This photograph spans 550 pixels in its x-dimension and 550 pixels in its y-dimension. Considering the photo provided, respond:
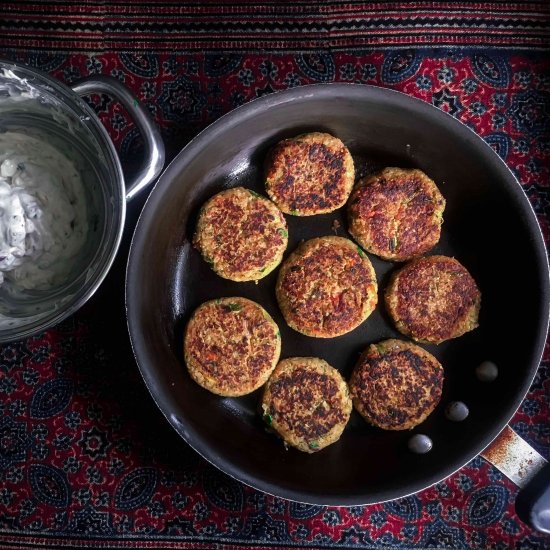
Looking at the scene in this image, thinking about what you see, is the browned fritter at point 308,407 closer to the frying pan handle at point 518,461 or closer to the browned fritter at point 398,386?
the browned fritter at point 398,386

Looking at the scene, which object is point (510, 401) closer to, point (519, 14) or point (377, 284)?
point (377, 284)

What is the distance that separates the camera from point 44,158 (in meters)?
1.83

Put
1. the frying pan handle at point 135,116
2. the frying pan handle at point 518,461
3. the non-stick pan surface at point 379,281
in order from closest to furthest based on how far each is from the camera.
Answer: the frying pan handle at point 135,116
the non-stick pan surface at point 379,281
the frying pan handle at point 518,461

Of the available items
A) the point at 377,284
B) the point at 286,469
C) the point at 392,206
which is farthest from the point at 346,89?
the point at 286,469

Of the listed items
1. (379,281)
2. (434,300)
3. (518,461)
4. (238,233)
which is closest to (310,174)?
(238,233)

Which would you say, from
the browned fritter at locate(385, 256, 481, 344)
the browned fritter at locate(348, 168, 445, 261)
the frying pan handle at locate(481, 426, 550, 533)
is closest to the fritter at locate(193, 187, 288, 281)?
the browned fritter at locate(348, 168, 445, 261)

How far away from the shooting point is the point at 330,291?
1958 mm

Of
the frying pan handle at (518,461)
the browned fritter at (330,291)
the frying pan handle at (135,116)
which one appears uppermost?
the frying pan handle at (135,116)

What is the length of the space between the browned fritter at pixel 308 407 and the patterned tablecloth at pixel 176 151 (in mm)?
253

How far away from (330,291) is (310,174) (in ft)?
1.17

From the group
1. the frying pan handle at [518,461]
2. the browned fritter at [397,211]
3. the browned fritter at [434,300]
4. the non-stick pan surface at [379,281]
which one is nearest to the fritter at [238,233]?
the non-stick pan surface at [379,281]

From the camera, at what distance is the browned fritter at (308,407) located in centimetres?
196

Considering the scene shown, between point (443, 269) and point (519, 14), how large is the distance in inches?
33.3

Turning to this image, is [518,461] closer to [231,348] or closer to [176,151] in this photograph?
[231,348]
